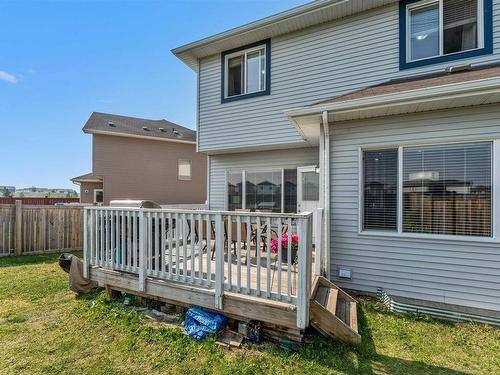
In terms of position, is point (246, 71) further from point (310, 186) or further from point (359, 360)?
point (359, 360)

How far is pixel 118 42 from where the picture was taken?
34.8ft

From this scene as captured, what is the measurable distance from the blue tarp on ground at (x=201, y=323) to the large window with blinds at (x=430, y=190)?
3.03 metres

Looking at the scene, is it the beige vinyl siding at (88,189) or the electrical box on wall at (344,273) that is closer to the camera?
the electrical box on wall at (344,273)

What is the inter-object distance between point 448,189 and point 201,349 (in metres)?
4.36

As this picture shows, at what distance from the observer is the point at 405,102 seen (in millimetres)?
3900

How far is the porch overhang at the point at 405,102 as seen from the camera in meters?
3.48

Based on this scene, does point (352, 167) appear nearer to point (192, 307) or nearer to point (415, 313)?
point (415, 313)

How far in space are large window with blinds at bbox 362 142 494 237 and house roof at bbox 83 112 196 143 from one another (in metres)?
12.9

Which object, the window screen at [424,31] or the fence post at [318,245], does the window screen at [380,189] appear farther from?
the window screen at [424,31]

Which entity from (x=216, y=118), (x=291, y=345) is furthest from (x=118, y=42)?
(x=291, y=345)

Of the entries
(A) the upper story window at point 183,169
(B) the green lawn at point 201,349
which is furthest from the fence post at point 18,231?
(A) the upper story window at point 183,169

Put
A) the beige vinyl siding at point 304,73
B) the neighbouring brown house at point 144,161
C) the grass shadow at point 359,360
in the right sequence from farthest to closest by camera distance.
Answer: the neighbouring brown house at point 144,161 < the beige vinyl siding at point 304,73 < the grass shadow at point 359,360

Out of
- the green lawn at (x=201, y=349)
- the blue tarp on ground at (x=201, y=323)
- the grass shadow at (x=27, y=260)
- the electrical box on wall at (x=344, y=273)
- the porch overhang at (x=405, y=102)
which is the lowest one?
the grass shadow at (x=27, y=260)

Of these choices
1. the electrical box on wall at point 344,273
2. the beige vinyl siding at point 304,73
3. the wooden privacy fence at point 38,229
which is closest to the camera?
the electrical box on wall at point 344,273
